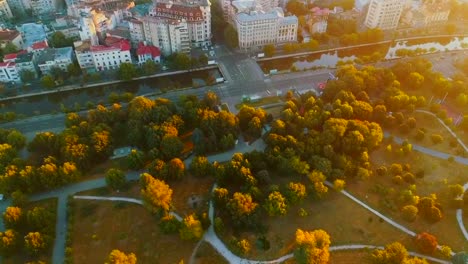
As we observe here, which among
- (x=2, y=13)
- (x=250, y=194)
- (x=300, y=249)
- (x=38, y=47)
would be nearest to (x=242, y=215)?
(x=250, y=194)

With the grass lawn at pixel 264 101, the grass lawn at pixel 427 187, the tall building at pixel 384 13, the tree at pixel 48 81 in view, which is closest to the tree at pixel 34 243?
the tree at pixel 48 81

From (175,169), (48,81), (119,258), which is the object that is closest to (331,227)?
(175,169)

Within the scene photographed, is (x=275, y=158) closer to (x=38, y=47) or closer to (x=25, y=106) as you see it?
(x=25, y=106)

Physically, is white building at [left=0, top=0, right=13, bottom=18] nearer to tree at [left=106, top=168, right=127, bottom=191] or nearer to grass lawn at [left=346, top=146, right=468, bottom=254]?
tree at [left=106, top=168, right=127, bottom=191]

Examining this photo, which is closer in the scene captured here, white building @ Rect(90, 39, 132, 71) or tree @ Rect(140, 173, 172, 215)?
tree @ Rect(140, 173, 172, 215)

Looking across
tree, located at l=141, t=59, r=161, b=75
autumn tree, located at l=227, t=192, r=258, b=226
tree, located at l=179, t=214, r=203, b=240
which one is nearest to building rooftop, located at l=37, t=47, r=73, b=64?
tree, located at l=141, t=59, r=161, b=75

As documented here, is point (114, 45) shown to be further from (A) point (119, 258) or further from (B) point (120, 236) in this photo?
(A) point (119, 258)
